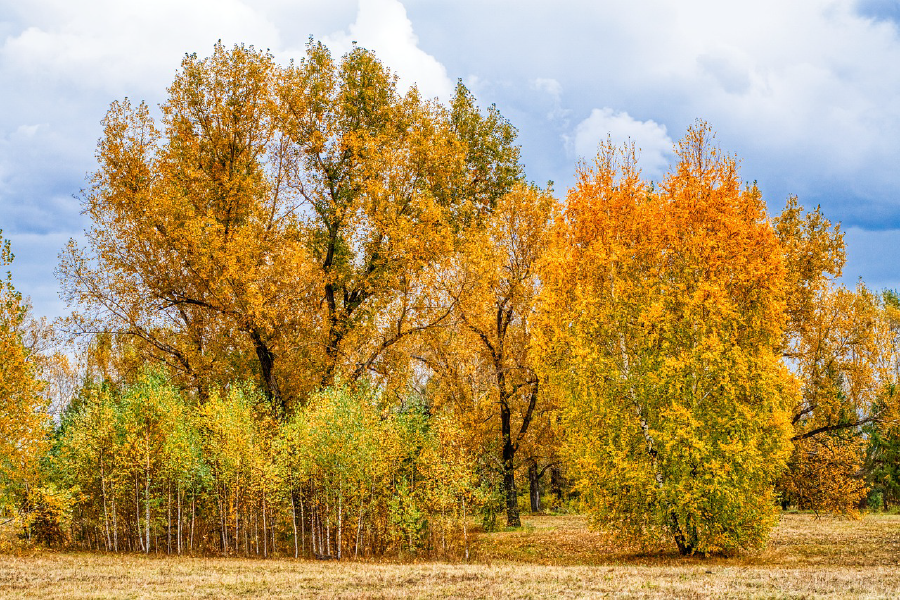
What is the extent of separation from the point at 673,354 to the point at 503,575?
27.9 feet

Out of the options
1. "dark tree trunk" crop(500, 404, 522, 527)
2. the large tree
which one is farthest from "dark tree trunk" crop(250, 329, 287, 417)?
"dark tree trunk" crop(500, 404, 522, 527)

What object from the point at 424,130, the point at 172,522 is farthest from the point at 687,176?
the point at 172,522

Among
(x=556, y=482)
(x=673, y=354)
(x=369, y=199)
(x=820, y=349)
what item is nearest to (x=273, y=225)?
(x=369, y=199)

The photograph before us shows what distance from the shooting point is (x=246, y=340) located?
26.8 meters

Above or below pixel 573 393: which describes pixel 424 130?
above

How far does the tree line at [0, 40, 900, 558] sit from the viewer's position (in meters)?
19.0

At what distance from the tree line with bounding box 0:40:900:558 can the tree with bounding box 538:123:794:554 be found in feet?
0.26

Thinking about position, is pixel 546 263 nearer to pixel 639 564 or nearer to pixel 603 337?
pixel 603 337

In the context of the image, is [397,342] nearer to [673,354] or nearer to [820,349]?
[673,354]

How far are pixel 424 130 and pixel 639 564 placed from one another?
17.6 meters

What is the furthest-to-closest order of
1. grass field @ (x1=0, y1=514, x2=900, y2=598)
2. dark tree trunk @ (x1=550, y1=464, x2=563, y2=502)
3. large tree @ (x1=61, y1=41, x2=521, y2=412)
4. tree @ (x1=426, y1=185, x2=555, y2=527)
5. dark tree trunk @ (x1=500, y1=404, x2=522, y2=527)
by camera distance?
dark tree trunk @ (x1=550, y1=464, x2=563, y2=502) → dark tree trunk @ (x1=500, y1=404, x2=522, y2=527) → tree @ (x1=426, y1=185, x2=555, y2=527) → large tree @ (x1=61, y1=41, x2=521, y2=412) → grass field @ (x1=0, y1=514, x2=900, y2=598)

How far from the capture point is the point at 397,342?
25641 millimetres

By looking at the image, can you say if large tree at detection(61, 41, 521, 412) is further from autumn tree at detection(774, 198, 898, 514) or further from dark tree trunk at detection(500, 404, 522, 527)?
autumn tree at detection(774, 198, 898, 514)

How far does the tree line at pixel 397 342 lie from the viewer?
19047 mm
